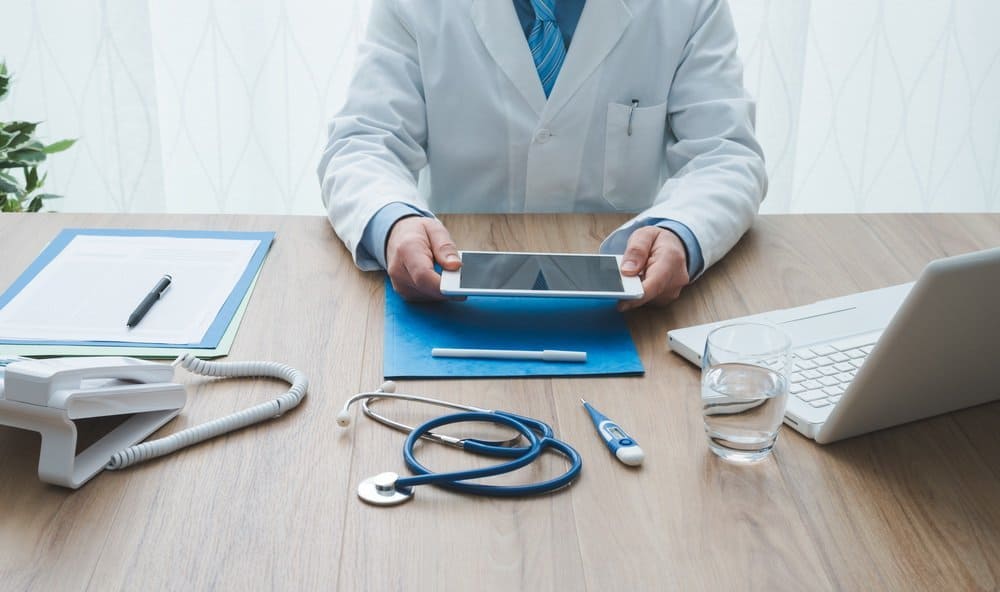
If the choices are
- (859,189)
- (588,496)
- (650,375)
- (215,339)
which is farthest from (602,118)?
(859,189)

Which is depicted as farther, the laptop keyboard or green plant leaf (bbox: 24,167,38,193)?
green plant leaf (bbox: 24,167,38,193)

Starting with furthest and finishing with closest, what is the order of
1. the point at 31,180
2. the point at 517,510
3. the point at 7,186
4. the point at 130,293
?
the point at 31,180 < the point at 7,186 < the point at 130,293 < the point at 517,510

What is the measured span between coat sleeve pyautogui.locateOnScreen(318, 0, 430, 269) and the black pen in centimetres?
23

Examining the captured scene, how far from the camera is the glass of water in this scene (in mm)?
806

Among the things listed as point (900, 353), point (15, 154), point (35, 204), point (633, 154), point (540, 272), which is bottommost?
point (35, 204)

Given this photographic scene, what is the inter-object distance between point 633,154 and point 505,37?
0.28 m

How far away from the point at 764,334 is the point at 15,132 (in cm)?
177

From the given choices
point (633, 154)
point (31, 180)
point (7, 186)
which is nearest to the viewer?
point (633, 154)

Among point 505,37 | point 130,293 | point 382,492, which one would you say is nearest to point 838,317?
point 382,492

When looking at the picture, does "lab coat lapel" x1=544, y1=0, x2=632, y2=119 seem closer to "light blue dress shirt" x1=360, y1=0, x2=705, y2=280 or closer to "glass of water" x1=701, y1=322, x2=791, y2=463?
"light blue dress shirt" x1=360, y1=0, x2=705, y2=280

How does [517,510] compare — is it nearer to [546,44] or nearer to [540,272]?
[540,272]

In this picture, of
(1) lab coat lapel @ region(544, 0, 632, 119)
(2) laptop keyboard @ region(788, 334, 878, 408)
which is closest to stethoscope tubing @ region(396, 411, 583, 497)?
(2) laptop keyboard @ region(788, 334, 878, 408)

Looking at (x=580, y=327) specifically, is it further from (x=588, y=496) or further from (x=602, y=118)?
(x=602, y=118)

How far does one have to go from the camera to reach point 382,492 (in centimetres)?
75
